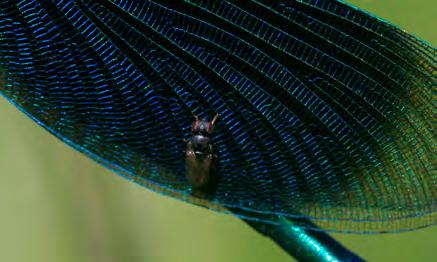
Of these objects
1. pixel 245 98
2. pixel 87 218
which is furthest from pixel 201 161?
pixel 87 218

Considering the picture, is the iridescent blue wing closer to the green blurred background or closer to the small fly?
the small fly

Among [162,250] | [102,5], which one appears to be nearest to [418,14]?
[162,250]

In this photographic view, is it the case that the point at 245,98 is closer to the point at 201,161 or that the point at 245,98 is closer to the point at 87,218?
the point at 201,161

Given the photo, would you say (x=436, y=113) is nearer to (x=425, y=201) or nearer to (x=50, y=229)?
(x=425, y=201)

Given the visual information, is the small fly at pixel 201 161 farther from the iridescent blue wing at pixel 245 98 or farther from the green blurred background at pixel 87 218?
the green blurred background at pixel 87 218

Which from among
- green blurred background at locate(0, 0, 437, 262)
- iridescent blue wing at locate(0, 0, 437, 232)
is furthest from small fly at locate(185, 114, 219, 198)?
green blurred background at locate(0, 0, 437, 262)

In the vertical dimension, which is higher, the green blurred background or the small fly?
the green blurred background
